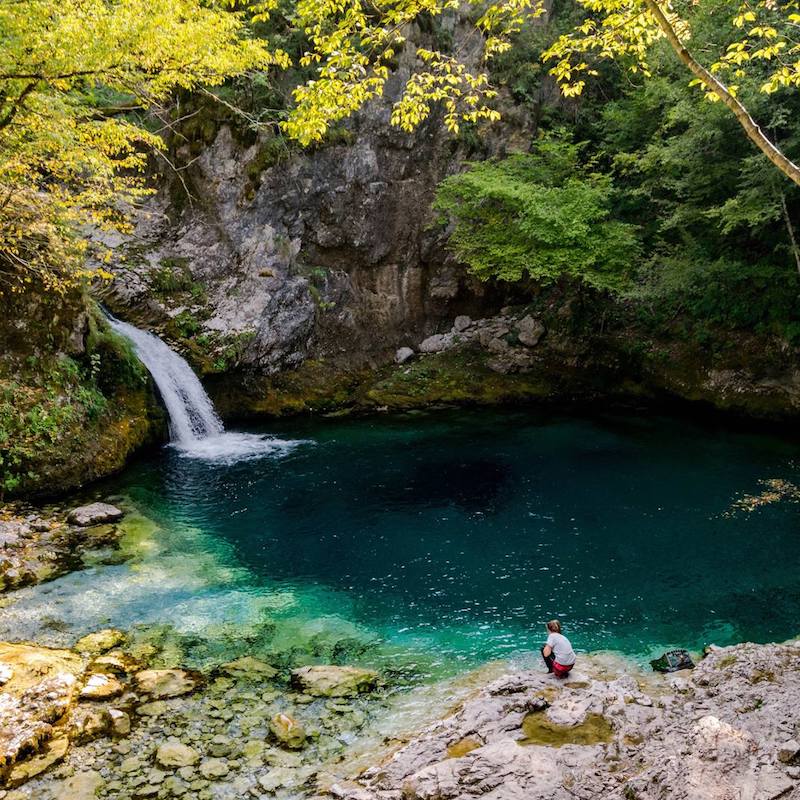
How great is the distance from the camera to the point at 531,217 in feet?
64.0

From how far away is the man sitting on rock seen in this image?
26.1ft

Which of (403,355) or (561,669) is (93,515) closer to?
(561,669)

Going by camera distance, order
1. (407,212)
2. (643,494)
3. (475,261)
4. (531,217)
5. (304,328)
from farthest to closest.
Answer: (407,212) → (304,328) → (475,261) → (531,217) → (643,494)

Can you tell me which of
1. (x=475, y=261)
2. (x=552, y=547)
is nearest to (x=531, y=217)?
(x=475, y=261)

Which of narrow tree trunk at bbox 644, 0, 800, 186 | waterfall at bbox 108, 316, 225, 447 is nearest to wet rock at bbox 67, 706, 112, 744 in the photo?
narrow tree trunk at bbox 644, 0, 800, 186

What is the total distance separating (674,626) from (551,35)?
83.3ft

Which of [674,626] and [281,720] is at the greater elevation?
[281,720]

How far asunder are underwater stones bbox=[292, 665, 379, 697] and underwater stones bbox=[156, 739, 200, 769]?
65.6 inches

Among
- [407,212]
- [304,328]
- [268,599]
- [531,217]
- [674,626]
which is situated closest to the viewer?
[674,626]

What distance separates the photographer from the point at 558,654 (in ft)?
26.3

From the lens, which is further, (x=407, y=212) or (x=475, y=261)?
(x=407, y=212)

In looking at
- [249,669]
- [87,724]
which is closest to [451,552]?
[249,669]

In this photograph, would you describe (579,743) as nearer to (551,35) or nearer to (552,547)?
(552,547)

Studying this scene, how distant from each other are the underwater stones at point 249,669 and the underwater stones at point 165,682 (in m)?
0.46
